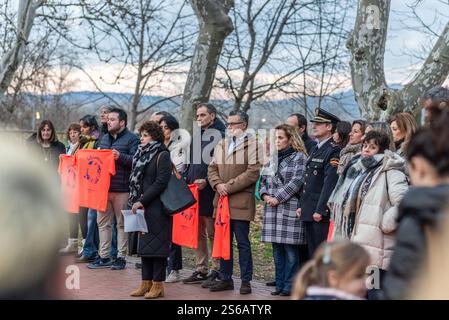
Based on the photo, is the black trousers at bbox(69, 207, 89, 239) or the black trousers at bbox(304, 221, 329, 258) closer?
the black trousers at bbox(304, 221, 329, 258)

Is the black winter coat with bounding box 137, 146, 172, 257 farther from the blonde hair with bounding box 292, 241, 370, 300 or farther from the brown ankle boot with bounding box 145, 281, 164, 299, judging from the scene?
the blonde hair with bounding box 292, 241, 370, 300

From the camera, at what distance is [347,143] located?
8.23m

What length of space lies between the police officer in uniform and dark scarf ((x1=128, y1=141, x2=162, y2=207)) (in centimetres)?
175

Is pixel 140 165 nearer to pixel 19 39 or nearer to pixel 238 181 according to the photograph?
pixel 238 181

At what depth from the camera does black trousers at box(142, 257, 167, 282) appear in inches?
319

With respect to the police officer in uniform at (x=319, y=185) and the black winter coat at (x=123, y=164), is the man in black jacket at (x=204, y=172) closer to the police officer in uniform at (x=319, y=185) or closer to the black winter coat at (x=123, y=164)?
the black winter coat at (x=123, y=164)

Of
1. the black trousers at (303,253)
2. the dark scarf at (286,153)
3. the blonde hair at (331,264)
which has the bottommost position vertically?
the black trousers at (303,253)

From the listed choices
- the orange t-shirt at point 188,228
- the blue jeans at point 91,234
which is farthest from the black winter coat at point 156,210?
the blue jeans at point 91,234

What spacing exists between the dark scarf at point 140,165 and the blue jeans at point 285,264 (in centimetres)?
174

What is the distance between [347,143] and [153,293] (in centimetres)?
274

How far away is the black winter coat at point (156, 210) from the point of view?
7969 millimetres

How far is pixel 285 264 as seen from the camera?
8555 millimetres

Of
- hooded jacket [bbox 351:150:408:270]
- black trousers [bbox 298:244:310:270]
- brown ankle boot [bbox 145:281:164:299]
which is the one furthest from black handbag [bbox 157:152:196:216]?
hooded jacket [bbox 351:150:408:270]
